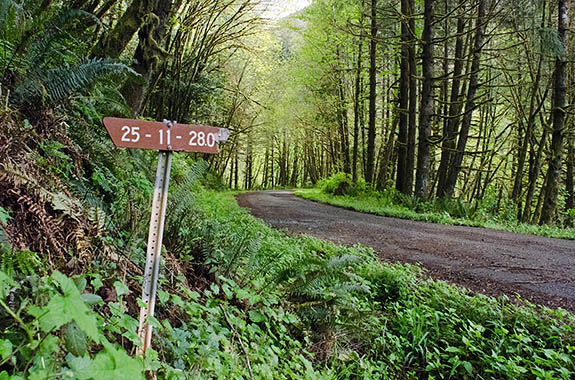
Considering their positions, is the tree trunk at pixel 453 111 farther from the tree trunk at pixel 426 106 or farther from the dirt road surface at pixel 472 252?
the dirt road surface at pixel 472 252

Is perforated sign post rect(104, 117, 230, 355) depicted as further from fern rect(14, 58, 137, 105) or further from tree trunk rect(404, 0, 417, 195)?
tree trunk rect(404, 0, 417, 195)

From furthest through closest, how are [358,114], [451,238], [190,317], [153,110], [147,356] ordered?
[358,114] → [153,110] → [451,238] → [190,317] → [147,356]

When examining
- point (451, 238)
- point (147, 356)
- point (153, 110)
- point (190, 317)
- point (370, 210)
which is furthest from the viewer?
point (153, 110)

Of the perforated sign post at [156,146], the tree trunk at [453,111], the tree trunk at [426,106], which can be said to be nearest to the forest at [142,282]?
the perforated sign post at [156,146]

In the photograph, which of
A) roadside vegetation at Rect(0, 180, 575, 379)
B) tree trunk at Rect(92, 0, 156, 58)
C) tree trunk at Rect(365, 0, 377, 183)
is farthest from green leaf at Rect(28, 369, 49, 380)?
tree trunk at Rect(365, 0, 377, 183)

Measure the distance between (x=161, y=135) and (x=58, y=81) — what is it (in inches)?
52.1

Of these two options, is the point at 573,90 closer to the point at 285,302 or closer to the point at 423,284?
the point at 423,284

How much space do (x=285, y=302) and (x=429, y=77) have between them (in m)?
9.20

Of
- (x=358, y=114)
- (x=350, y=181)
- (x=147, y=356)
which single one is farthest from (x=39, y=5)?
(x=358, y=114)

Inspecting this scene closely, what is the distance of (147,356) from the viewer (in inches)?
61.9

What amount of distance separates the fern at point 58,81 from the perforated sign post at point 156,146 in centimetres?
98

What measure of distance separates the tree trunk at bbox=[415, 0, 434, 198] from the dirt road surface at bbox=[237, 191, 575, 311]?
2920mm

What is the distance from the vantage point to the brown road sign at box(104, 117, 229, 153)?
1.85 metres

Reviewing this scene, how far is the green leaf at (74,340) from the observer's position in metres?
1.13
